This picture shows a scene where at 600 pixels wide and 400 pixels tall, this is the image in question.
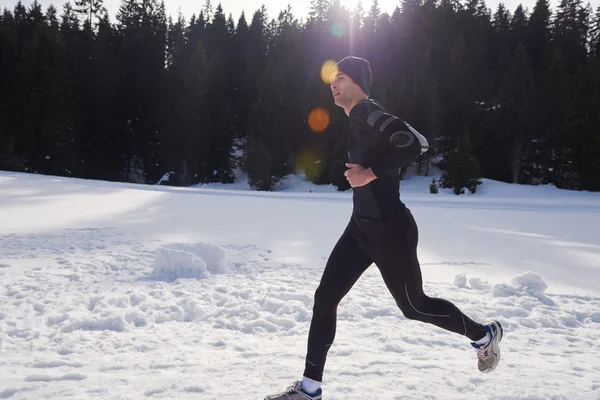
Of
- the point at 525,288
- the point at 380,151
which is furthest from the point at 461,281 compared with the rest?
the point at 380,151

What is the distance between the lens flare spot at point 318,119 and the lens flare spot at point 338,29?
28.1 ft

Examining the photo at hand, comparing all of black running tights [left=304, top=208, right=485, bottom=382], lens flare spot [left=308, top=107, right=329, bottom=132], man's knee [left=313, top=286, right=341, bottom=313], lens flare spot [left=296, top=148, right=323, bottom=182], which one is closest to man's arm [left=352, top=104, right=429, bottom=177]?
black running tights [left=304, top=208, right=485, bottom=382]

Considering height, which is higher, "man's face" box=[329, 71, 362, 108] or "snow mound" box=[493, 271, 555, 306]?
"man's face" box=[329, 71, 362, 108]

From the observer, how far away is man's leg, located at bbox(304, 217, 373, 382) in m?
2.59

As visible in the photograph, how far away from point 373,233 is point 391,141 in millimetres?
534

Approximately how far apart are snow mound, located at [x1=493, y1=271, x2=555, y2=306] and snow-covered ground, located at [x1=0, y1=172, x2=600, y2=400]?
0.02m

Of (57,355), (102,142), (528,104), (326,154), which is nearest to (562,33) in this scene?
(528,104)

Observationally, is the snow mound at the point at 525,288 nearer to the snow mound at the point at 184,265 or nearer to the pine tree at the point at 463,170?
the snow mound at the point at 184,265

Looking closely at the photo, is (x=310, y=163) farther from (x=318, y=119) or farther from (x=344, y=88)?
(x=344, y=88)

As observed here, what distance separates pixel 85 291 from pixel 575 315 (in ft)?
16.9

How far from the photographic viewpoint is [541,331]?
A: 13.4ft

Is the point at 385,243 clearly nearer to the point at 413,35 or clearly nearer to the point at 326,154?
the point at 326,154

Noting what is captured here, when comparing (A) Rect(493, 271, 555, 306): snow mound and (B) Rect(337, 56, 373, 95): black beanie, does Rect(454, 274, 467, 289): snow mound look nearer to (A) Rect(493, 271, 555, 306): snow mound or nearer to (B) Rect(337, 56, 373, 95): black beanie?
(A) Rect(493, 271, 555, 306): snow mound

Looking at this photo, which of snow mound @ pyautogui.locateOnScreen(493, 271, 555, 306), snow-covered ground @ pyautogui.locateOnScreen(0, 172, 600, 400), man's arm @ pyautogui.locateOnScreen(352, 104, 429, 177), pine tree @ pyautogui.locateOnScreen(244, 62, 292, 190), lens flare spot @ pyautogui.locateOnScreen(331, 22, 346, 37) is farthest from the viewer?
lens flare spot @ pyautogui.locateOnScreen(331, 22, 346, 37)
